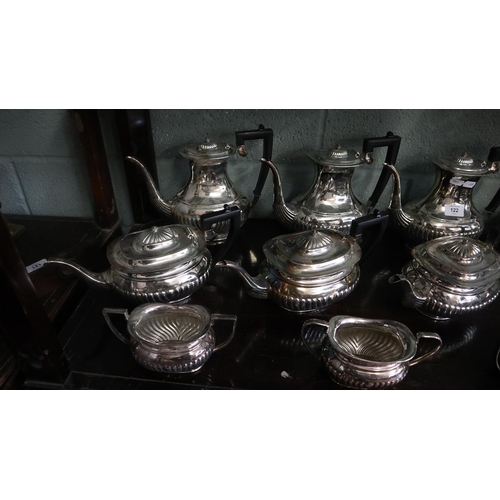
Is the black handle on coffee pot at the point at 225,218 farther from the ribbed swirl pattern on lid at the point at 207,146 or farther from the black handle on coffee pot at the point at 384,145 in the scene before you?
the black handle on coffee pot at the point at 384,145

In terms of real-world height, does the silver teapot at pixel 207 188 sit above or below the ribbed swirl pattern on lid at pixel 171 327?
above

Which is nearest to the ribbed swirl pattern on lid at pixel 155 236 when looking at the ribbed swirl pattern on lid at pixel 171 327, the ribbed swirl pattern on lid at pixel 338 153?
the ribbed swirl pattern on lid at pixel 171 327

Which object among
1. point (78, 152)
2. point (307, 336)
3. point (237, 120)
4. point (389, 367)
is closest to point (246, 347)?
point (307, 336)

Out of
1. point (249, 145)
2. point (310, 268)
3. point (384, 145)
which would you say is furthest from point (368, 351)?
point (249, 145)

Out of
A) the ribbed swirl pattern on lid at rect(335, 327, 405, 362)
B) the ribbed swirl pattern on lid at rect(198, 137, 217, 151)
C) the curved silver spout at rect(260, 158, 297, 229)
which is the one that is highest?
the ribbed swirl pattern on lid at rect(198, 137, 217, 151)

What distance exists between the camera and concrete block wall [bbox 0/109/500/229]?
0.85 m

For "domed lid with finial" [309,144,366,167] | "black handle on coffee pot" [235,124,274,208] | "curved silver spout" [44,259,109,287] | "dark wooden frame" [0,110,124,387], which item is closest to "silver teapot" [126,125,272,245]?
"black handle on coffee pot" [235,124,274,208]

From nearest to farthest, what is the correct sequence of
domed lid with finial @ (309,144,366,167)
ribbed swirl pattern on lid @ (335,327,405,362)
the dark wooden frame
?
the dark wooden frame < ribbed swirl pattern on lid @ (335,327,405,362) < domed lid with finial @ (309,144,366,167)

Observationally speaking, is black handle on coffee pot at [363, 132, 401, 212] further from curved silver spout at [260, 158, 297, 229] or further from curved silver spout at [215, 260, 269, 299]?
curved silver spout at [215, 260, 269, 299]

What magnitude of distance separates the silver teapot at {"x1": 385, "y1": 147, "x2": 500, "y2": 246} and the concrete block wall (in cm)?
8

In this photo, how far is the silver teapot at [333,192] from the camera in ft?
2.56

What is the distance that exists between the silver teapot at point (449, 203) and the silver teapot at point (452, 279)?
125 millimetres

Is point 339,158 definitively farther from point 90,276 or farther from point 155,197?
point 90,276

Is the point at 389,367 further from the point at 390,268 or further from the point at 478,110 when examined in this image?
the point at 478,110
